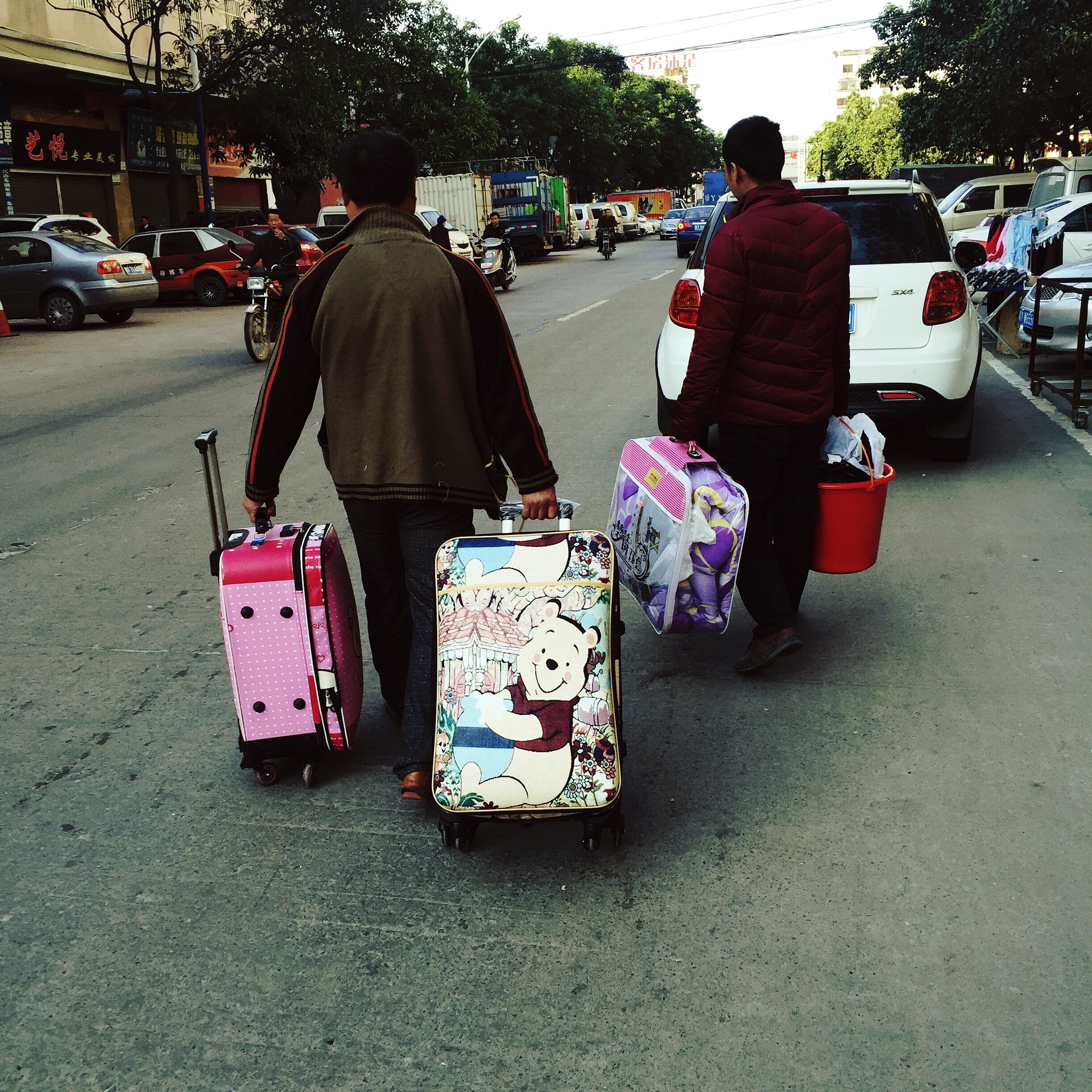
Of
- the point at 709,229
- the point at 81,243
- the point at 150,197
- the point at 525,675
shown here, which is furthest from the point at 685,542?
the point at 150,197

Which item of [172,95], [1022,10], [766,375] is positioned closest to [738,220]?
[766,375]

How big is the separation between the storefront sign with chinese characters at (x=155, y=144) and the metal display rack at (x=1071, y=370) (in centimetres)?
2692

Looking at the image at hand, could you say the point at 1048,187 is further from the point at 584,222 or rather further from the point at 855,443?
the point at 584,222

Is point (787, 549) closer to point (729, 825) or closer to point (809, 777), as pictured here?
point (809, 777)

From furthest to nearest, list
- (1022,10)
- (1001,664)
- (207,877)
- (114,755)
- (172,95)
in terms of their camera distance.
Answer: (172,95) < (1022,10) < (1001,664) < (114,755) < (207,877)

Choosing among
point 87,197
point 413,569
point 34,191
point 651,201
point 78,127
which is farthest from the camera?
point 651,201

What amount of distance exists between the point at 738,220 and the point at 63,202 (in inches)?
1144

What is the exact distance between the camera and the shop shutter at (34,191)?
27.2 m

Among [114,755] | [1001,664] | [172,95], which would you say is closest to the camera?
[114,755]

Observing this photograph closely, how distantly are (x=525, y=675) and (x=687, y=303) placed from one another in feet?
14.2

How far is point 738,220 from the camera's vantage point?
3.89m

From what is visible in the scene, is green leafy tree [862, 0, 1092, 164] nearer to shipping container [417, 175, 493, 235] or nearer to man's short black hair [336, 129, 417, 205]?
shipping container [417, 175, 493, 235]

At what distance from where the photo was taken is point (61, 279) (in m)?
18.8

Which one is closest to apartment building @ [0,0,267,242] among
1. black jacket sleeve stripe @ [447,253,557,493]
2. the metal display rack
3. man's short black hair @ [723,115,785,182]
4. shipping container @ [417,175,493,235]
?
shipping container @ [417,175,493,235]
